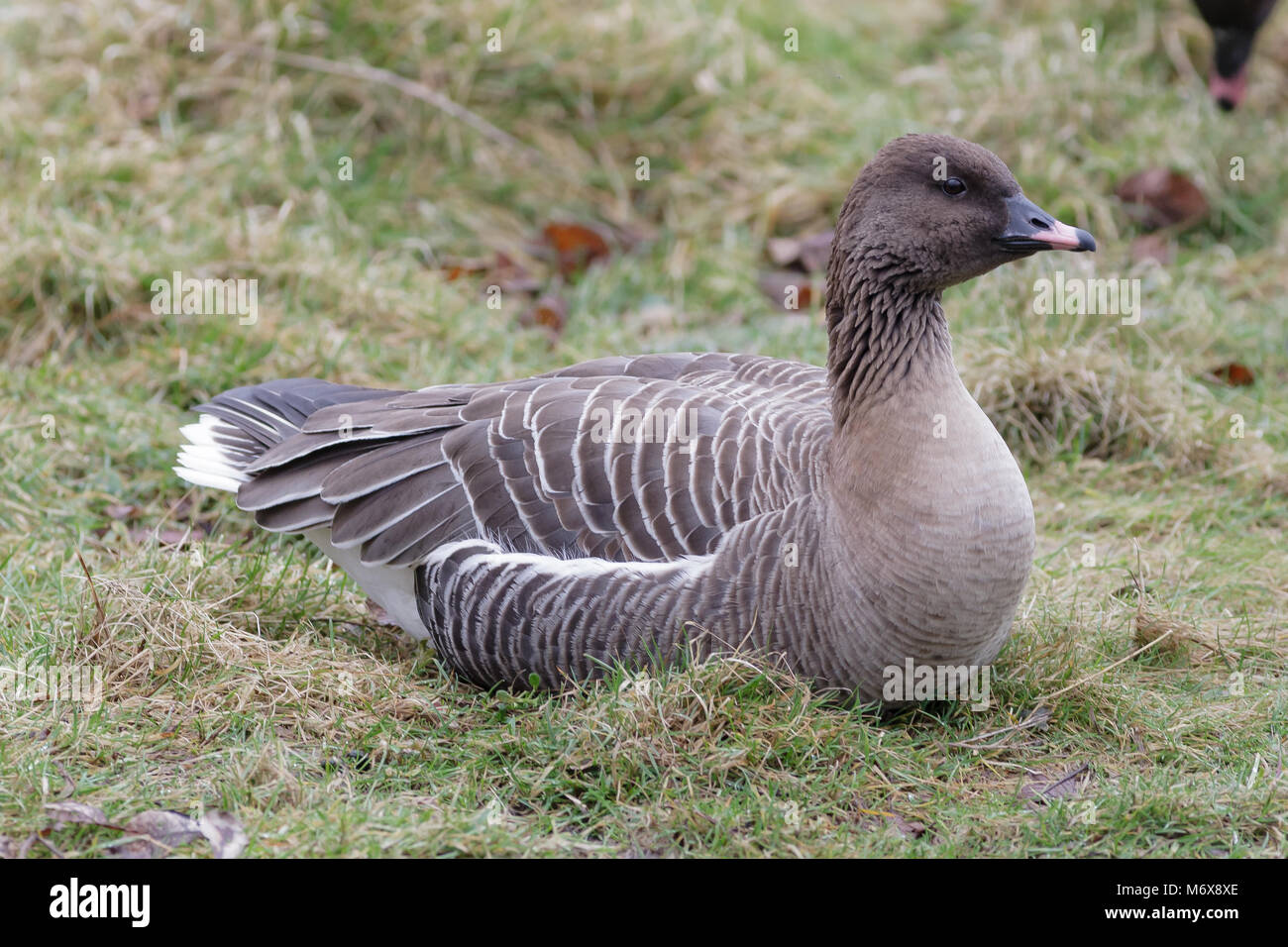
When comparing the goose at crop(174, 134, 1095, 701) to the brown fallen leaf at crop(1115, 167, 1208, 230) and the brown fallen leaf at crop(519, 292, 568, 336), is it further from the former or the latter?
the brown fallen leaf at crop(1115, 167, 1208, 230)

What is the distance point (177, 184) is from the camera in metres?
8.31

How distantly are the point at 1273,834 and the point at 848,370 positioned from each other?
185cm

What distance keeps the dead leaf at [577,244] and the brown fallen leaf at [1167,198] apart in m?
3.13

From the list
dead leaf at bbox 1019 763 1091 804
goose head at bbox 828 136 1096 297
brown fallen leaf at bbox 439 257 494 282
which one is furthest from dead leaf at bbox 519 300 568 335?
dead leaf at bbox 1019 763 1091 804

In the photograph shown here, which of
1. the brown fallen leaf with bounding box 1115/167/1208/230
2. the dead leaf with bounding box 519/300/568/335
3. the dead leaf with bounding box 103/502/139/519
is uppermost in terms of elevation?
the brown fallen leaf with bounding box 1115/167/1208/230

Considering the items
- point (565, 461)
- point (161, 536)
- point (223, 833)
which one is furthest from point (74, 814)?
point (161, 536)

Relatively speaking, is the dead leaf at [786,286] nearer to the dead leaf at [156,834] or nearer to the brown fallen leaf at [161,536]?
the brown fallen leaf at [161,536]

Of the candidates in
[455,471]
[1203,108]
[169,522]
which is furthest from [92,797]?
[1203,108]

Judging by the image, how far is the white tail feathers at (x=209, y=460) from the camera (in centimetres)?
543

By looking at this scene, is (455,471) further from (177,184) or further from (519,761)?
(177,184)

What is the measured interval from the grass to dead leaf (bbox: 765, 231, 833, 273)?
20 cm

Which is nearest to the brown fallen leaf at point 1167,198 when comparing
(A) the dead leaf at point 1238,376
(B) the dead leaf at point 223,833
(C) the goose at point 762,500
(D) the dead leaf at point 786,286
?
(A) the dead leaf at point 1238,376

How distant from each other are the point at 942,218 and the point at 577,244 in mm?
4299

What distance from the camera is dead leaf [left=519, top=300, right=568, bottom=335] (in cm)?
793
